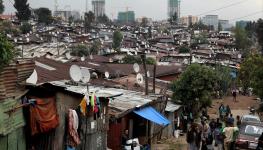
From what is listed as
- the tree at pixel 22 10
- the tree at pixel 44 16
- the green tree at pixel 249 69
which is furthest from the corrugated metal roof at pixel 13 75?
the tree at pixel 44 16

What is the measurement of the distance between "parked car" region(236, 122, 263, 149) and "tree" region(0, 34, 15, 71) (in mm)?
9260

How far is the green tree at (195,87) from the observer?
29.0 meters

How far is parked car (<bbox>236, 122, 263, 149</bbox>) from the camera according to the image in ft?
52.6

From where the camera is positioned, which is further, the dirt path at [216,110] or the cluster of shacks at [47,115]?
the dirt path at [216,110]

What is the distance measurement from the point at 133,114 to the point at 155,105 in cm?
251

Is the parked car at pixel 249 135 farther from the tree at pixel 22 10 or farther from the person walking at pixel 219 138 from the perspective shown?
the tree at pixel 22 10

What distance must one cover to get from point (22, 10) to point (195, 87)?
100097 mm

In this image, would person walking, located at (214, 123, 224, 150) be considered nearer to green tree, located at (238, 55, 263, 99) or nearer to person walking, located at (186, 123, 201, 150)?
person walking, located at (186, 123, 201, 150)

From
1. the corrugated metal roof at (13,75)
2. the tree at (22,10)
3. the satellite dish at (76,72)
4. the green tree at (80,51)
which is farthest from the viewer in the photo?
the tree at (22,10)

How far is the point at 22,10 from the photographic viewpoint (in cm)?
12194

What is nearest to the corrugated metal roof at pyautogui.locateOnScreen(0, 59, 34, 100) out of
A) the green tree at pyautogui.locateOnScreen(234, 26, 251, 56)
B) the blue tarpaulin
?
the blue tarpaulin

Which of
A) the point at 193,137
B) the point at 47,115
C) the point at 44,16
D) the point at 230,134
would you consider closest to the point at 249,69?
the point at 230,134

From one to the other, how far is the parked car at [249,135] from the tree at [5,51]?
30.4ft

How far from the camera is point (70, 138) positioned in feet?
41.3
